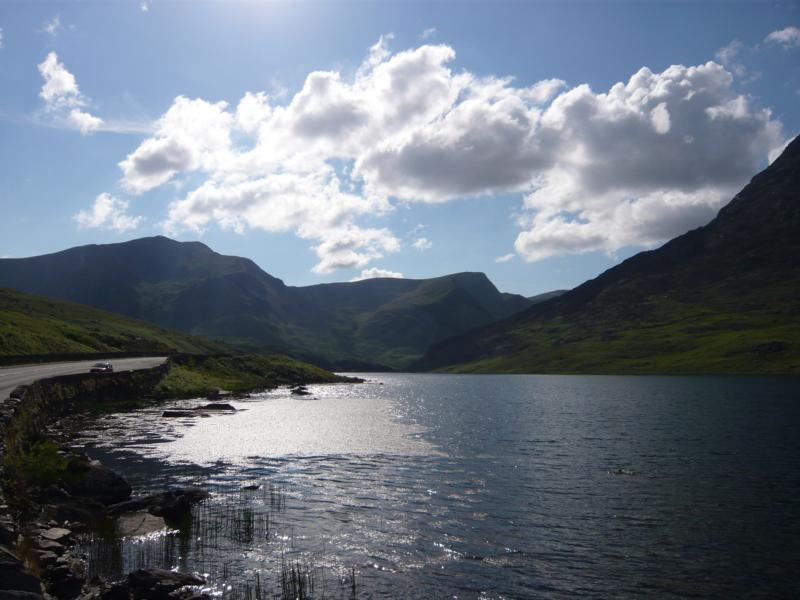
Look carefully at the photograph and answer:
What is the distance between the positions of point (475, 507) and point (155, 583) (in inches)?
857

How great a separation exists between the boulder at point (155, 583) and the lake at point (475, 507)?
164 cm

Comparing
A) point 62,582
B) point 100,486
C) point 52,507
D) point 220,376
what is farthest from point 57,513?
point 220,376

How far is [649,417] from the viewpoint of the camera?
9262cm

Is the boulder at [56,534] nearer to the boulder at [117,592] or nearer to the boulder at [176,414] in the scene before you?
the boulder at [117,592]

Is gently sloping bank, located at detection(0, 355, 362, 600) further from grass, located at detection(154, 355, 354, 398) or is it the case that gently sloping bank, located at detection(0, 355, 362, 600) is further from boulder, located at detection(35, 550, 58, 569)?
grass, located at detection(154, 355, 354, 398)

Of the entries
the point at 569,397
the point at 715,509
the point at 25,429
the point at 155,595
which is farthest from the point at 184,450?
the point at 569,397

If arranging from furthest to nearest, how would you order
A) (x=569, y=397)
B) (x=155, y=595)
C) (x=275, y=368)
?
1. (x=275, y=368)
2. (x=569, y=397)
3. (x=155, y=595)

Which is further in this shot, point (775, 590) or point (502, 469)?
point (502, 469)

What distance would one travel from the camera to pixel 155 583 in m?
22.7

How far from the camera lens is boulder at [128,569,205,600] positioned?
2207 cm

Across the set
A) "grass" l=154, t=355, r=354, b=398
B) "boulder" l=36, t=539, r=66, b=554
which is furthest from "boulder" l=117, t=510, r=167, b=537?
"grass" l=154, t=355, r=354, b=398

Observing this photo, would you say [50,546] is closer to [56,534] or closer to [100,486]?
[56,534]

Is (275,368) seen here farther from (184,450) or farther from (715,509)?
(715,509)

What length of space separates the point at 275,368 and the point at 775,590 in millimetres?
175191
